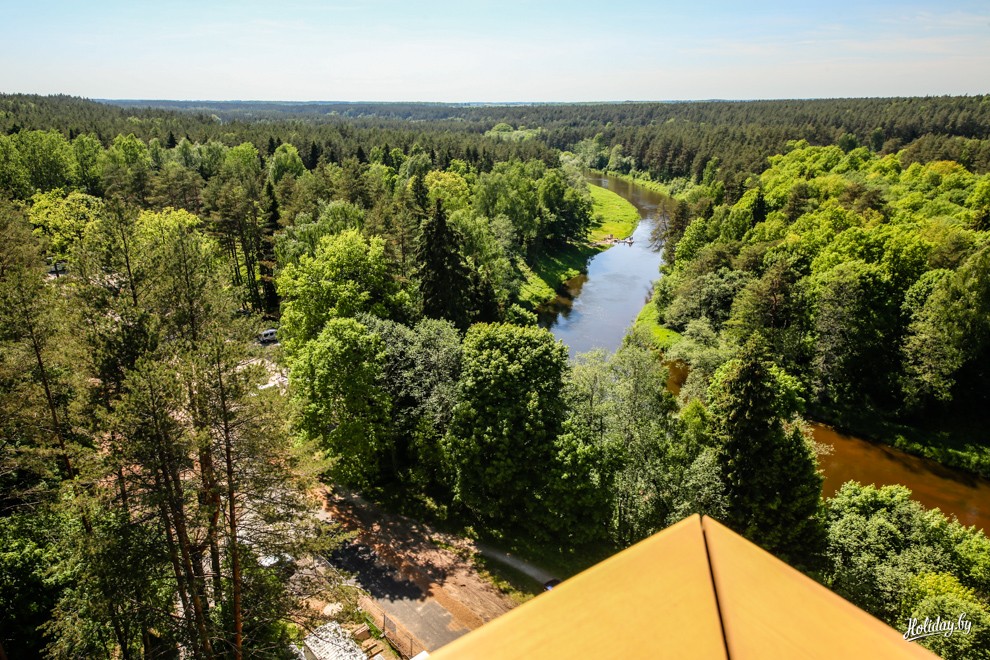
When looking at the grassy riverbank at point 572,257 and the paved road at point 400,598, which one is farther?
the grassy riverbank at point 572,257

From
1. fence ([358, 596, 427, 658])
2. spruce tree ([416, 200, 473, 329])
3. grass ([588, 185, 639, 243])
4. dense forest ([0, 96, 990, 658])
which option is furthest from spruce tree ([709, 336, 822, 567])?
grass ([588, 185, 639, 243])

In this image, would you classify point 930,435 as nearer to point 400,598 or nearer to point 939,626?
point 939,626

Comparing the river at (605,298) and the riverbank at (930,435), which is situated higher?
the river at (605,298)

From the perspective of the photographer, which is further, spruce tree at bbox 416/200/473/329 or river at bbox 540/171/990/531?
spruce tree at bbox 416/200/473/329

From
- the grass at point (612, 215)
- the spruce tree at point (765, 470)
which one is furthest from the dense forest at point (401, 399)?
the grass at point (612, 215)

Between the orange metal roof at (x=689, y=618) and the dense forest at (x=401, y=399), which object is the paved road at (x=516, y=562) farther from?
the orange metal roof at (x=689, y=618)

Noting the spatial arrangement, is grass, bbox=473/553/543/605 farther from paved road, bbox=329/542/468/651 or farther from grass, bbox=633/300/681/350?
grass, bbox=633/300/681/350
